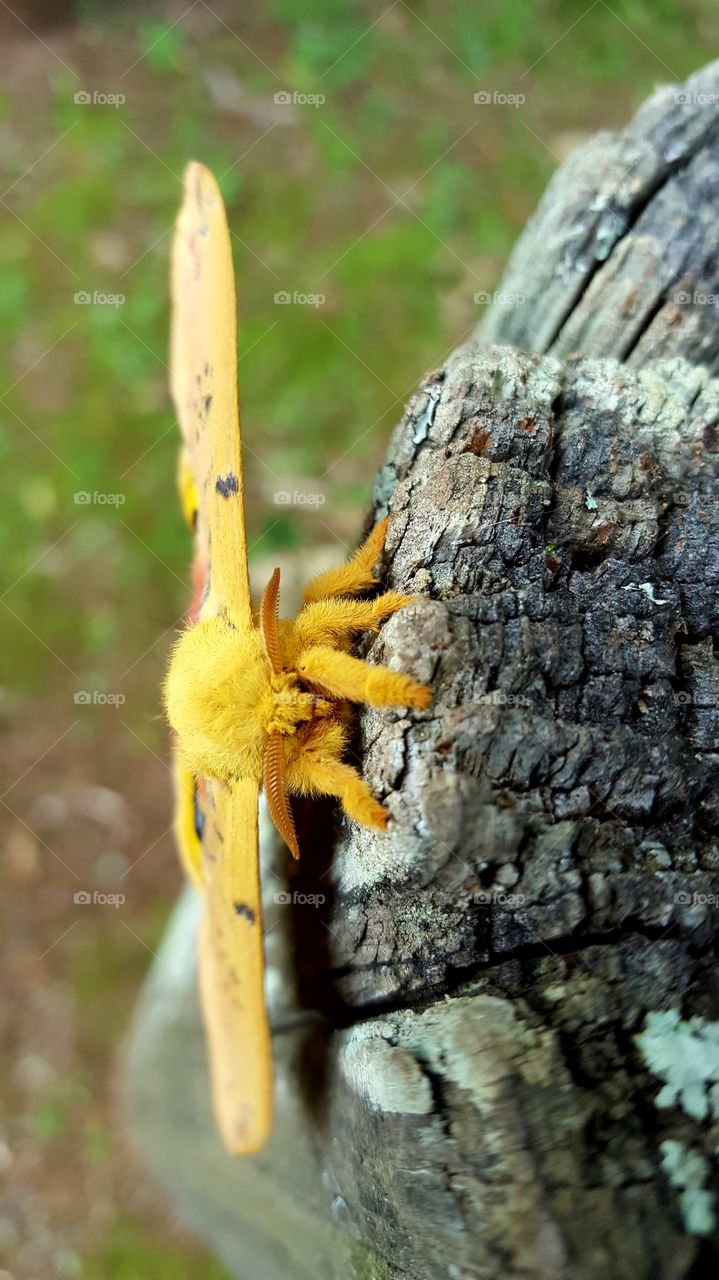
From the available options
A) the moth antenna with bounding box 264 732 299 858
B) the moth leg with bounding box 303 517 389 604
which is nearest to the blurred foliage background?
the moth leg with bounding box 303 517 389 604

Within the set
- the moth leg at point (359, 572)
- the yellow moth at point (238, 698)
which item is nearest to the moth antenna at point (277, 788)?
the yellow moth at point (238, 698)

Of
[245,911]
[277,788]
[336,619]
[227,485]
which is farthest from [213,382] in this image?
[245,911]

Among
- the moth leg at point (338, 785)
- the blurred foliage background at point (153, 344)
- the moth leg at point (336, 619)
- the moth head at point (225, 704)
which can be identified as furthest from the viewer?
the blurred foliage background at point (153, 344)

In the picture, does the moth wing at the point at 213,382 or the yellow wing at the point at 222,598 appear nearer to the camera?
the yellow wing at the point at 222,598

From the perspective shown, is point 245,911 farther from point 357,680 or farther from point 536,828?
point 536,828

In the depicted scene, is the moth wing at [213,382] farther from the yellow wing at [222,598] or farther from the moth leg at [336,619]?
the moth leg at [336,619]
